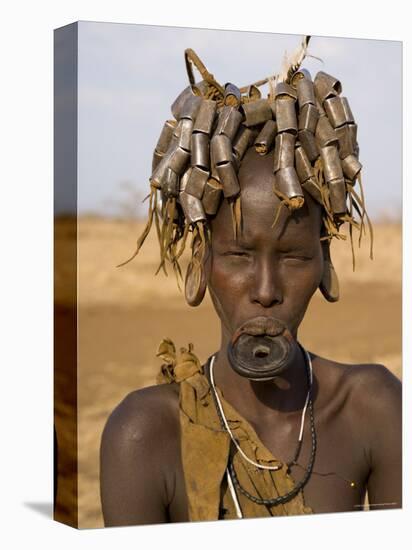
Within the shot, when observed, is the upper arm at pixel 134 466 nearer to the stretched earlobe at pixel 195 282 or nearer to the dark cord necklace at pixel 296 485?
the dark cord necklace at pixel 296 485

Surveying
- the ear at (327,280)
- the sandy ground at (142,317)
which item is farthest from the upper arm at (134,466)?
the sandy ground at (142,317)

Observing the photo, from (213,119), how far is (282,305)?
35.5 inches

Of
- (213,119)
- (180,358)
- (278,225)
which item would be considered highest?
(213,119)

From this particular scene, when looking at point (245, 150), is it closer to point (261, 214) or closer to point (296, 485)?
point (261, 214)

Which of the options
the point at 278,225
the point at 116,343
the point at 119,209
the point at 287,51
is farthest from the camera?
the point at 116,343

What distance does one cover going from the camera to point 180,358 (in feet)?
22.2

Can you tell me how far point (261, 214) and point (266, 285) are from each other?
0.32m

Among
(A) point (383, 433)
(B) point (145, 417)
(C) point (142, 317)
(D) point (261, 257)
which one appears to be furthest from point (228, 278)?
(C) point (142, 317)

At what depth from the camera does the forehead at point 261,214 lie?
6.54m

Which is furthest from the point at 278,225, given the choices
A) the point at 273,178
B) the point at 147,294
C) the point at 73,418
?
the point at 147,294

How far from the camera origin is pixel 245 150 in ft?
21.9

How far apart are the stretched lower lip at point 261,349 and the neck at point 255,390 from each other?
196 mm

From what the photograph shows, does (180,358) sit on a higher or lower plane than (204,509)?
higher

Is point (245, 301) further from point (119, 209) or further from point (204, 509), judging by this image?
point (119, 209)
